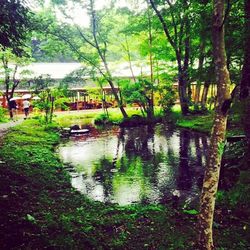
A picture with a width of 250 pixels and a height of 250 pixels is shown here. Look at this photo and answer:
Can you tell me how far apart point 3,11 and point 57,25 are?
1730 cm

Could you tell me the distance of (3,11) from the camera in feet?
28.9

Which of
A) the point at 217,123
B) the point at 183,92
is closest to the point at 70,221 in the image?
the point at 217,123

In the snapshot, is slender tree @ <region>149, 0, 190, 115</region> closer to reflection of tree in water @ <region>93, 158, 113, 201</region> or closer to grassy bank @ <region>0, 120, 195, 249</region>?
reflection of tree in water @ <region>93, 158, 113, 201</region>

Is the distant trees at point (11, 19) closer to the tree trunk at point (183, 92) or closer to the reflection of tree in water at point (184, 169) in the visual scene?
Answer: the reflection of tree in water at point (184, 169)

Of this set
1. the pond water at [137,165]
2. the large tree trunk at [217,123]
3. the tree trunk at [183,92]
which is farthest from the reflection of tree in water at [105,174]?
the tree trunk at [183,92]

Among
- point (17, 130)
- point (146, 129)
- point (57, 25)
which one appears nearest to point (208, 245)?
point (17, 130)

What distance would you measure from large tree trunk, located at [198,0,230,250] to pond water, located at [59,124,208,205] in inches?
129

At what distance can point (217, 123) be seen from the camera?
5.21 metres

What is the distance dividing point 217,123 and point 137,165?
8.74 m

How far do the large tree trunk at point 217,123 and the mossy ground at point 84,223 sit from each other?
1.05m

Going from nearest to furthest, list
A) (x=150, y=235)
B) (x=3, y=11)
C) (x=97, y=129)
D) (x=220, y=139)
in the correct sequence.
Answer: (x=220, y=139)
(x=150, y=235)
(x=3, y=11)
(x=97, y=129)

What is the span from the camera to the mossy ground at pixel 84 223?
19.8 ft

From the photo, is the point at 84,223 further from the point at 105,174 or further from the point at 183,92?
the point at 183,92

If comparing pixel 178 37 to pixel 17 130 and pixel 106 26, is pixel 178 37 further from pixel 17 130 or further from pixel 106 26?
pixel 17 130
